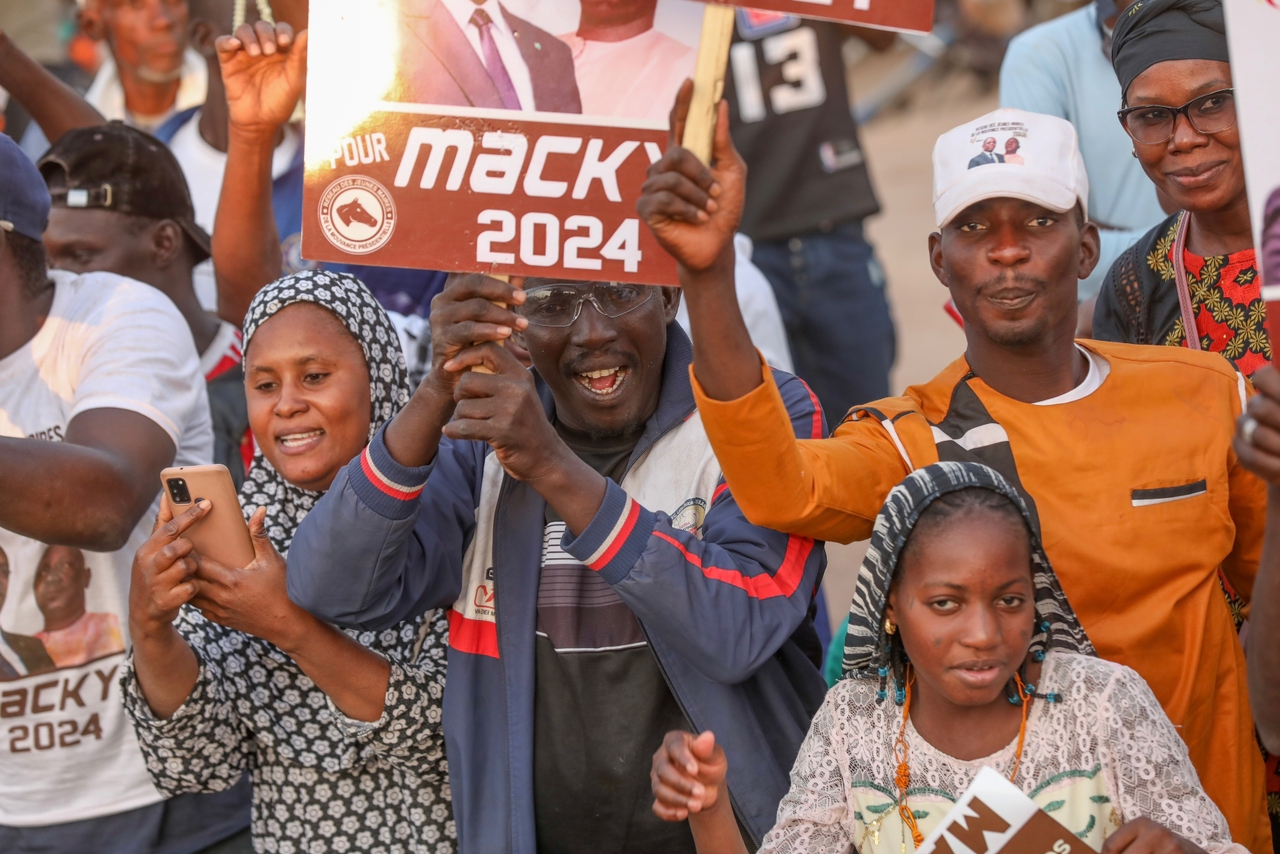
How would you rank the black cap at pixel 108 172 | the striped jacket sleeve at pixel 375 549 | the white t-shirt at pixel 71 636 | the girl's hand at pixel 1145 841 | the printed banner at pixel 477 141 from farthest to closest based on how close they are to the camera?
the black cap at pixel 108 172, the white t-shirt at pixel 71 636, the striped jacket sleeve at pixel 375 549, the printed banner at pixel 477 141, the girl's hand at pixel 1145 841

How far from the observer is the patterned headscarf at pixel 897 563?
102 inches

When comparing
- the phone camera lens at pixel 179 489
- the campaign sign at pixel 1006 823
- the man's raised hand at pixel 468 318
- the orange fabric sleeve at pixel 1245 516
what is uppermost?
the man's raised hand at pixel 468 318

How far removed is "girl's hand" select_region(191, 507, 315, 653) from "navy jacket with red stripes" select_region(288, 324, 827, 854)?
0.06 m

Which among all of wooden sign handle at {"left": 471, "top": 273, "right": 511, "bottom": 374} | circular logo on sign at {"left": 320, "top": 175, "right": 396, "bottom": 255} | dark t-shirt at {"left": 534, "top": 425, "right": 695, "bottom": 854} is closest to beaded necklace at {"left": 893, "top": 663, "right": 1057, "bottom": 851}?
dark t-shirt at {"left": 534, "top": 425, "right": 695, "bottom": 854}

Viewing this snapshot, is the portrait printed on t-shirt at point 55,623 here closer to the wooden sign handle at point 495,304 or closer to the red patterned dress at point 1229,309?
the wooden sign handle at point 495,304

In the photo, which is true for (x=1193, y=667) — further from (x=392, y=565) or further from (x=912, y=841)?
(x=392, y=565)

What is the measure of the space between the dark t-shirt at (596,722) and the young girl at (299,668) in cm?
28

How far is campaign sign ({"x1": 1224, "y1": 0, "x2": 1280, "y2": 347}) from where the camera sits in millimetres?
2254

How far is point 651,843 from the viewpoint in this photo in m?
3.00

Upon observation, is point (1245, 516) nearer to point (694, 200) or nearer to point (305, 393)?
point (694, 200)

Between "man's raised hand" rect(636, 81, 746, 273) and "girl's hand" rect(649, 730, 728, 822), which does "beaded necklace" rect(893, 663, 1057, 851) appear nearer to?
"girl's hand" rect(649, 730, 728, 822)

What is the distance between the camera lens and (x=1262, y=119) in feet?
7.48

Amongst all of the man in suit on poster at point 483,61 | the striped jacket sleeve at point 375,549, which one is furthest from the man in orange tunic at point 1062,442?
the striped jacket sleeve at point 375,549

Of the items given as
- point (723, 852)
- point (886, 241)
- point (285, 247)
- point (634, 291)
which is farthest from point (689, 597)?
point (886, 241)
